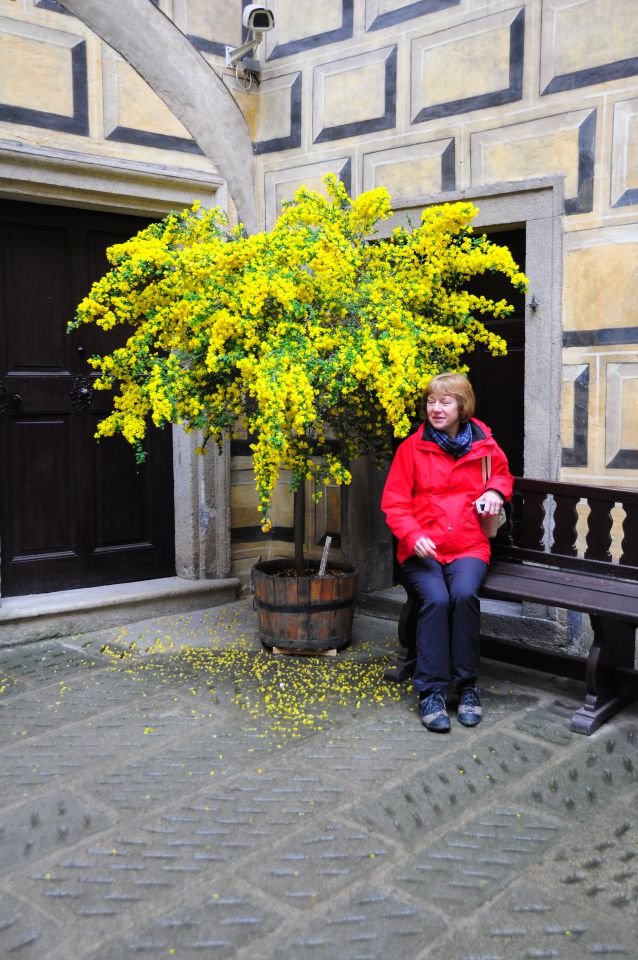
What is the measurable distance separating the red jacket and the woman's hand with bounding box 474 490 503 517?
4 cm

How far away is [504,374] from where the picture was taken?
192 inches

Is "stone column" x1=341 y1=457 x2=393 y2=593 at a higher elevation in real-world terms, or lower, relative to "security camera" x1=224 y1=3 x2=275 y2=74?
lower

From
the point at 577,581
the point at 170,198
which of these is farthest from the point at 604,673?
the point at 170,198

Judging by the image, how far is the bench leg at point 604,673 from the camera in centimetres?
346

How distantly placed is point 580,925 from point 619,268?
301 cm

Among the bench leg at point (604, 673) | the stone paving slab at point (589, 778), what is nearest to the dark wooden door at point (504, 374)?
the bench leg at point (604, 673)

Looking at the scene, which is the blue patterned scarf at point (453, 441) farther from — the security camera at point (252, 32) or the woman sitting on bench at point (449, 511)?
the security camera at point (252, 32)

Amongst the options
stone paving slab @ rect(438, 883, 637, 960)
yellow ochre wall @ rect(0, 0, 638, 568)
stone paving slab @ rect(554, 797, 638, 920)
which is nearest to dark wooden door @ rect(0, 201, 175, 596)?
yellow ochre wall @ rect(0, 0, 638, 568)

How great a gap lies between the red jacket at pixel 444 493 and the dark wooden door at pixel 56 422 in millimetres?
2114

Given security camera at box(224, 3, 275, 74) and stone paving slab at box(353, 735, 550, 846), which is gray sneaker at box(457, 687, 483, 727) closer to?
stone paving slab at box(353, 735, 550, 846)

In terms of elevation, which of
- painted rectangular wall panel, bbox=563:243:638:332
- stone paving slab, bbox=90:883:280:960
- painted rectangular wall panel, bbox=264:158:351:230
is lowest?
stone paving slab, bbox=90:883:280:960

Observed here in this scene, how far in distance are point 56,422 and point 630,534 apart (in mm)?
3245

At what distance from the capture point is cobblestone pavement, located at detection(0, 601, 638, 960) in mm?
2170

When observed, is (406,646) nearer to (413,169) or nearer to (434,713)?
(434,713)
